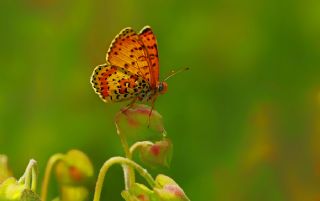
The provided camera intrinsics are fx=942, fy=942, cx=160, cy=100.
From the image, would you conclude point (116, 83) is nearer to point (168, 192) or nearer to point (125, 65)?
point (125, 65)

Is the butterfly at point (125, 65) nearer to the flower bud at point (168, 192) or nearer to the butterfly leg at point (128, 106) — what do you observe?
the butterfly leg at point (128, 106)

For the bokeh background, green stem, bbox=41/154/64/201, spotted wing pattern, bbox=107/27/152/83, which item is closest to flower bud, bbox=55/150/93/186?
green stem, bbox=41/154/64/201

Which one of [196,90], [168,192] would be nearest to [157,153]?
[168,192]

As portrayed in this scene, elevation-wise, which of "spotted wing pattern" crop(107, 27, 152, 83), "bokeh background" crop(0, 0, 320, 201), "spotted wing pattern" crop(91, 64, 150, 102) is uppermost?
"spotted wing pattern" crop(107, 27, 152, 83)

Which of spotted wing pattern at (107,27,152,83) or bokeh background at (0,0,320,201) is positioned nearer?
spotted wing pattern at (107,27,152,83)

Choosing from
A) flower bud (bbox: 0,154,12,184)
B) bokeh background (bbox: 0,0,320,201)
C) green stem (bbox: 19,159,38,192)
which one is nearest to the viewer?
green stem (bbox: 19,159,38,192)

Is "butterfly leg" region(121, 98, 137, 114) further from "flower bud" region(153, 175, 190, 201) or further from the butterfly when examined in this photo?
"flower bud" region(153, 175, 190, 201)

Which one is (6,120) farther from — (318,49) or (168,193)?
(168,193)
